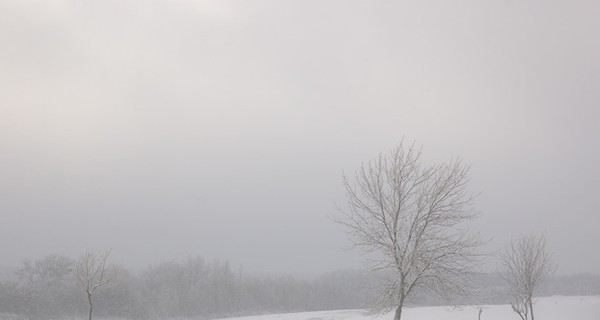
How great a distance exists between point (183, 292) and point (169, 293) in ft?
12.4

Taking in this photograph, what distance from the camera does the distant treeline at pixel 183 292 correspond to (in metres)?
59.8

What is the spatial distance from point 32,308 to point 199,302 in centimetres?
2855

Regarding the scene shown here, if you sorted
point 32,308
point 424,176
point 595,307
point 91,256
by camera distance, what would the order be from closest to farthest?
point 424,176 < point 91,256 < point 595,307 < point 32,308

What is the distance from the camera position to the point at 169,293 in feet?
256

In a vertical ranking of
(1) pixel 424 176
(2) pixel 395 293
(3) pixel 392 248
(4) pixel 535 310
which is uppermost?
(1) pixel 424 176

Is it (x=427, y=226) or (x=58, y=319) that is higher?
(x=427, y=226)

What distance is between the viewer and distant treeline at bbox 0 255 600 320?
59.8m

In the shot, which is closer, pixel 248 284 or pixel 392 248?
pixel 392 248

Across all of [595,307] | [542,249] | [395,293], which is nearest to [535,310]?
[595,307]

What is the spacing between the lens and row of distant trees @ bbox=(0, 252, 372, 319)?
5934cm

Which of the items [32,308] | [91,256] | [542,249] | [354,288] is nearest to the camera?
[542,249]

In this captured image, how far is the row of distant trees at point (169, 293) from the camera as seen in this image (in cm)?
5934

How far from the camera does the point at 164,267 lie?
9094 cm

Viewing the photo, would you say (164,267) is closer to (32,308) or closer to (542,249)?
(32,308)
